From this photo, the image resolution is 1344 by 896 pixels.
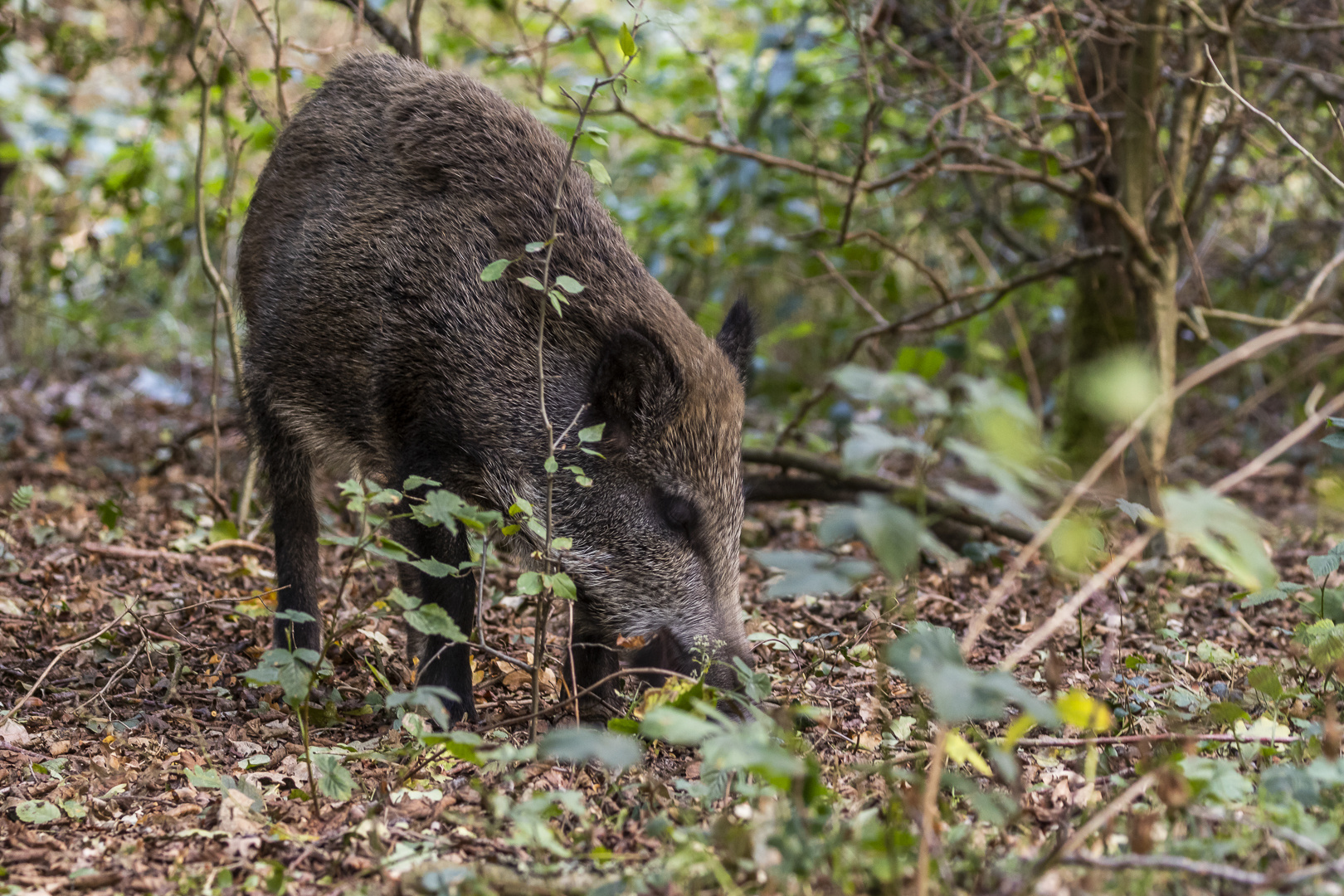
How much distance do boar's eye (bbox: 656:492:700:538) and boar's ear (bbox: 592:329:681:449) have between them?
222 mm

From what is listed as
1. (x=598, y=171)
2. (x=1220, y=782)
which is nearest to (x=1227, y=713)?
(x=1220, y=782)

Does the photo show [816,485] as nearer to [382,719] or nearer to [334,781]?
[382,719]

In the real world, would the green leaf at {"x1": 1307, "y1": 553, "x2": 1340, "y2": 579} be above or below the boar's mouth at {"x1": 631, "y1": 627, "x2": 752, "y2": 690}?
above

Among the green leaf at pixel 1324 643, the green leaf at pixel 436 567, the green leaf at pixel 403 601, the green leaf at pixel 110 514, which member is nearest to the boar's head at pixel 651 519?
the green leaf at pixel 436 567

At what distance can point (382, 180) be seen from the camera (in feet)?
13.2

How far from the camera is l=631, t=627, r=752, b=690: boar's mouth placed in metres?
3.24

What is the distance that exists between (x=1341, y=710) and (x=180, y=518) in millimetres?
5248

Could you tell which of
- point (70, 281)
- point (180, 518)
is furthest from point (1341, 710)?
point (70, 281)

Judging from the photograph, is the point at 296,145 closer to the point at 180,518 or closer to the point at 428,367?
the point at 428,367

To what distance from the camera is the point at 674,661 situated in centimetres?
348

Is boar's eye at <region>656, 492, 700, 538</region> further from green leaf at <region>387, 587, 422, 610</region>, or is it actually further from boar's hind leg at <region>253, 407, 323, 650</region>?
boar's hind leg at <region>253, 407, 323, 650</region>

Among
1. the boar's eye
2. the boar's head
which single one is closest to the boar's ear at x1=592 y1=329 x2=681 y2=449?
the boar's head

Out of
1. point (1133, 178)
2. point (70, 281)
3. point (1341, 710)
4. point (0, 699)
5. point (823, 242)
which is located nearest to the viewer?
point (1341, 710)

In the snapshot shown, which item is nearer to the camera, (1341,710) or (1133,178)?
(1341,710)
